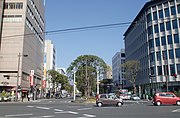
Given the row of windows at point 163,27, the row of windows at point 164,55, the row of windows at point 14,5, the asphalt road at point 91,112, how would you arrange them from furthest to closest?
1. the row of windows at point 14,5
2. the row of windows at point 163,27
3. the row of windows at point 164,55
4. the asphalt road at point 91,112

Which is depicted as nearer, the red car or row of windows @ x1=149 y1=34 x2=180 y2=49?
the red car

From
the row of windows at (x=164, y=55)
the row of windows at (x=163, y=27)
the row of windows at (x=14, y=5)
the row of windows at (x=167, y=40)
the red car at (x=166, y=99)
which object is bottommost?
the red car at (x=166, y=99)

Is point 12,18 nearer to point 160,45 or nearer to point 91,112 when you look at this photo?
point 160,45

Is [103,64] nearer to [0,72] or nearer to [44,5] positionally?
[0,72]

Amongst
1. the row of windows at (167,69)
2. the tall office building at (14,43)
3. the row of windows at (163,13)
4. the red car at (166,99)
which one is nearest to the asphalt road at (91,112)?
the red car at (166,99)

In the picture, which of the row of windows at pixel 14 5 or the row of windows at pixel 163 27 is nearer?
the row of windows at pixel 163 27

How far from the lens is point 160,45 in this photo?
2334 inches

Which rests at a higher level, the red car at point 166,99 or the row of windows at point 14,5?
the row of windows at point 14,5

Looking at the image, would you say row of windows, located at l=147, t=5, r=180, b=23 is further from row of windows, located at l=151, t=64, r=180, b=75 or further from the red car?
the red car

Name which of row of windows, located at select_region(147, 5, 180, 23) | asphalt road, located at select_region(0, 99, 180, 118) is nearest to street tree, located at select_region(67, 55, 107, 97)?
row of windows, located at select_region(147, 5, 180, 23)

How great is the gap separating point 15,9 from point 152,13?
37758mm

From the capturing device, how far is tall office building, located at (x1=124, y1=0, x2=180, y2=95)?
56375 millimetres

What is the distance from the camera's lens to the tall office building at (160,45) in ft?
185

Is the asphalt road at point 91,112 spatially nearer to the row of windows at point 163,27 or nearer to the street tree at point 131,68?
the row of windows at point 163,27
